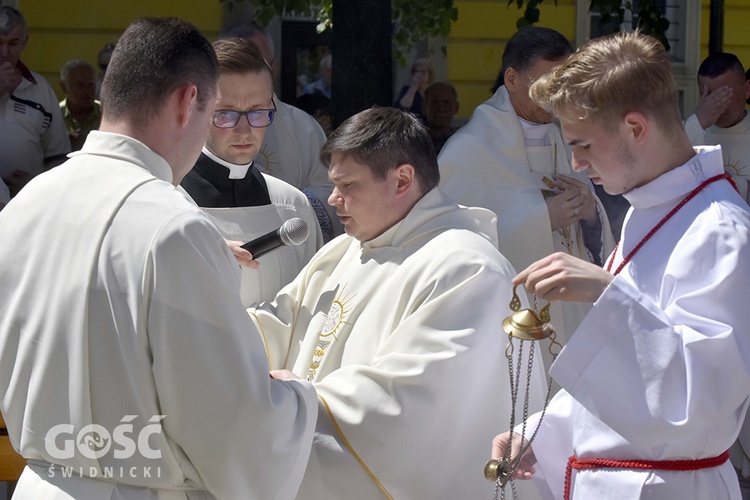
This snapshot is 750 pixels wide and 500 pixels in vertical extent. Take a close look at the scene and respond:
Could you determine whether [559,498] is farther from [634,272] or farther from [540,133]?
[540,133]

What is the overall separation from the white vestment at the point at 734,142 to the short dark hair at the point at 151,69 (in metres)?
4.71

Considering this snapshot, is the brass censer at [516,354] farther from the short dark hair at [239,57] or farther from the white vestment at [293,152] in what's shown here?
the white vestment at [293,152]

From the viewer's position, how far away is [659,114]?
98.2 inches

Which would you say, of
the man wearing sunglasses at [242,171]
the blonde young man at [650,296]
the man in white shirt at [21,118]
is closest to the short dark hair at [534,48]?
the man wearing sunglasses at [242,171]

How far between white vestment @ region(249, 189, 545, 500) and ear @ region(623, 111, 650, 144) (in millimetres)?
808

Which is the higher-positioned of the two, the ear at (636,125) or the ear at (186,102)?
the ear at (186,102)

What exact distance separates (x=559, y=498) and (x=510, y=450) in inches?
6.9

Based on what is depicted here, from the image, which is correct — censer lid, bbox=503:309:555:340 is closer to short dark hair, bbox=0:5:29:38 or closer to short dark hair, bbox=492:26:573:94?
short dark hair, bbox=492:26:573:94

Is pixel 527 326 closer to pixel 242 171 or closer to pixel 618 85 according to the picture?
pixel 618 85

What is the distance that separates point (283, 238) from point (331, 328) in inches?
12.4

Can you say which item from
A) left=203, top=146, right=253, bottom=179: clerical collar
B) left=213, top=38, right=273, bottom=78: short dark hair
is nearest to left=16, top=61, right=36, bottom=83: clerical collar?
left=213, top=38, right=273, bottom=78: short dark hair

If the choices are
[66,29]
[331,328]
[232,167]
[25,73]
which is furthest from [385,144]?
[66,29]

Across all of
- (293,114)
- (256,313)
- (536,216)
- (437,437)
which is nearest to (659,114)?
(437,437)

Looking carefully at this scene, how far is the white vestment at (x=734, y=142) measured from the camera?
6664mm
